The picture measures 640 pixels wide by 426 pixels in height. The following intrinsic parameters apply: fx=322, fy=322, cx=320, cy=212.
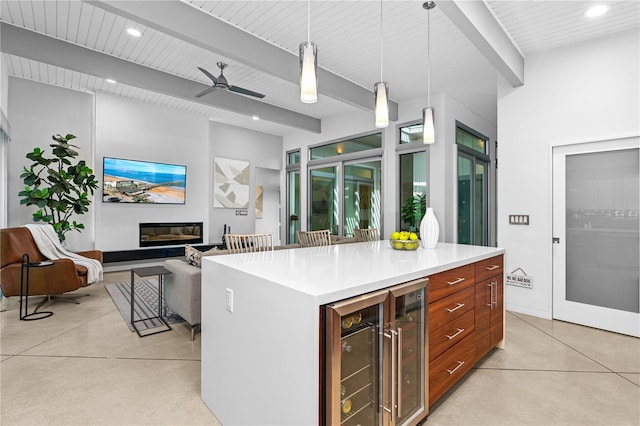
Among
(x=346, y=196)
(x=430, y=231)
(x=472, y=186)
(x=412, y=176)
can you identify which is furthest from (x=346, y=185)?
(x=430, y=231)

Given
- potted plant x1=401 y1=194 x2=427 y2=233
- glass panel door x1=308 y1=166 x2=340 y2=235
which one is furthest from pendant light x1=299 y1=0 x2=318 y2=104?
glass panel door x1=308 y1=166 x2=340 y2=235

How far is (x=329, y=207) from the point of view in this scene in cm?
728

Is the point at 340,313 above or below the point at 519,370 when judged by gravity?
above

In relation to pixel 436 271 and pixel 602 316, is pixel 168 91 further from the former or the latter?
pixel 602 316

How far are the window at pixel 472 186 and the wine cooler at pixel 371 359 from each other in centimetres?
445

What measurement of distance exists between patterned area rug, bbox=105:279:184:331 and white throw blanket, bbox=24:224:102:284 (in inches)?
17.0

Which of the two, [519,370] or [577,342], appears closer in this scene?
[519,370]

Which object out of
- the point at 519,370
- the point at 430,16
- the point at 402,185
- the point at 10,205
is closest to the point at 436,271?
the point at 519,370

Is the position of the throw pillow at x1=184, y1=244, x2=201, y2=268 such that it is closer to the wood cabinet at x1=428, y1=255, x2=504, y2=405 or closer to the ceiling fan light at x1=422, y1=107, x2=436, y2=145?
the wood cabinet at x1=428, y1=255, x2=504, y2=405

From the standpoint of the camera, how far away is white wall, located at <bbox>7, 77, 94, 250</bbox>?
4.95 m

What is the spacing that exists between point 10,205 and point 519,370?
685 cm

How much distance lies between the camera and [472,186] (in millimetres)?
6219

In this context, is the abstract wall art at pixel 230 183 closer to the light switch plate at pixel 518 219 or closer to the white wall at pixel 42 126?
the white wall at pixel 42 126

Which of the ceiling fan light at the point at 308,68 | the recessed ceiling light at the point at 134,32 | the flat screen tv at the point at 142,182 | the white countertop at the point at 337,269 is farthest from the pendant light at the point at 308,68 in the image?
the flat screen tv at the point at 142,182
